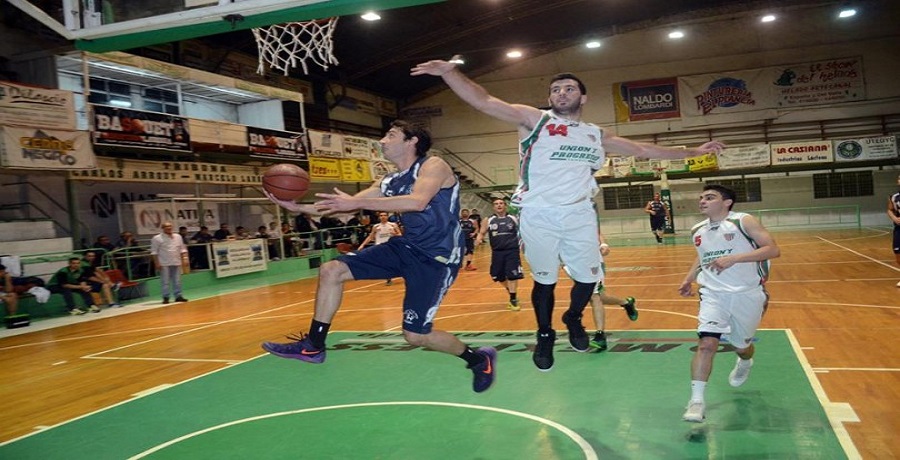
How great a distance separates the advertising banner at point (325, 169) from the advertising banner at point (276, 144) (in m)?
0.47

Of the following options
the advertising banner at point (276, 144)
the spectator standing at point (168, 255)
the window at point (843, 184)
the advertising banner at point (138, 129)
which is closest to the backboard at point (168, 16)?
the spectator standing at point (168, 255)

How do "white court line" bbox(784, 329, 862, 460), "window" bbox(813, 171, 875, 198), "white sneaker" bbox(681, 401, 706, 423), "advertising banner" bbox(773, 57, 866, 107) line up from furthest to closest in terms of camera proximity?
1. "advertising banner" bbox(773, 57, 866, 107)
2. "window" bbox(813, 171, 875, 198)
3. "white sneaker" bbox(681, 401, 706, 423)
4. "white court line" bbox(784, 329, 862, 460)

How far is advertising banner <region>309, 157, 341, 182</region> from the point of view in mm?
23781

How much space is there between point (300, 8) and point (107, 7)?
7.12ft

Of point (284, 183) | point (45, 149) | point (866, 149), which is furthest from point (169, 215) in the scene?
point (866, 149)

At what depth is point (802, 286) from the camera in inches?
458

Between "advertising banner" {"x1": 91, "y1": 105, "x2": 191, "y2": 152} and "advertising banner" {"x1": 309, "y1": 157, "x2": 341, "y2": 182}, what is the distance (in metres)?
5.42

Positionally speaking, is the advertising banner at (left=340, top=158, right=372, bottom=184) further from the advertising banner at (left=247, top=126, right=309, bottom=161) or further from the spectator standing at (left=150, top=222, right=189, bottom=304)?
the spectator standing at (left=150, top=222, right=189, bottom=304)

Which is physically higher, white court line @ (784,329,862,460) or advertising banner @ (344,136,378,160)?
advertising banner @ (344,136,378,160)

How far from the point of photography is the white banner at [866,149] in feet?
86.0

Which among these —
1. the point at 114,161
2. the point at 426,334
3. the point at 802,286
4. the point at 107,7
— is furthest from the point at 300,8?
the point at 114,161

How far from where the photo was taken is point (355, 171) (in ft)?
85.6

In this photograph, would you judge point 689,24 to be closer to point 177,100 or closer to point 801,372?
point 177,100

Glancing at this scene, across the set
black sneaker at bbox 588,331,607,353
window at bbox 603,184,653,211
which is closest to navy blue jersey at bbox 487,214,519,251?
black sneaker at bbox 588,331,607,353
